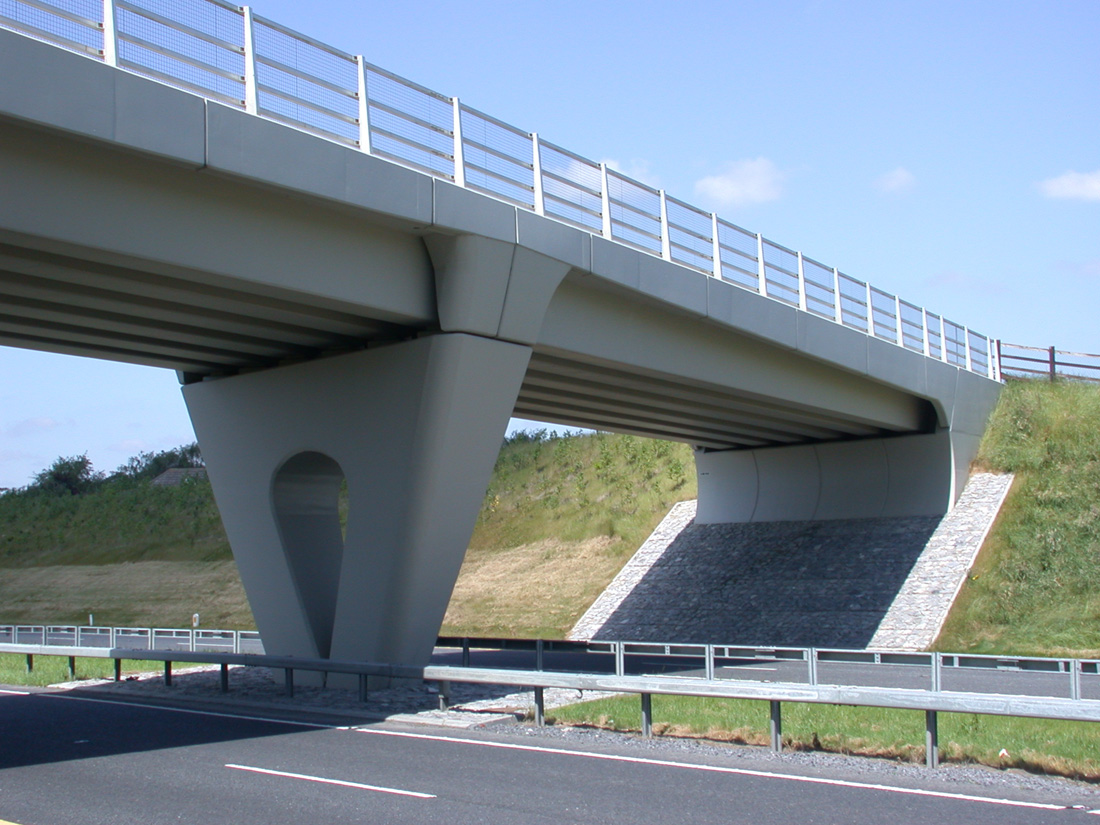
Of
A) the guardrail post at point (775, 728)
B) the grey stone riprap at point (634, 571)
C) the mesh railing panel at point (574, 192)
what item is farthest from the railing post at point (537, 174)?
the grey stone riprap at point (634, 571)

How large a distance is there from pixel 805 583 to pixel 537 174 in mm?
17404

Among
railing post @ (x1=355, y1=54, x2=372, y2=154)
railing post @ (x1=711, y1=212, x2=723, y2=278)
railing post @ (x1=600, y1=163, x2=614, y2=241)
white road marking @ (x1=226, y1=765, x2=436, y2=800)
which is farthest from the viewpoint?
railing post @ (x1=711, y1=212, x2=723, y2=278)

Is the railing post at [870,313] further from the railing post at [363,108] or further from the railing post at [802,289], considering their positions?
the railing post at [363,108]

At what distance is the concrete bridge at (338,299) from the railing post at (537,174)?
136mm

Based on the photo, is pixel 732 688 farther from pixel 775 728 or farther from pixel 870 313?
pixel 870 313

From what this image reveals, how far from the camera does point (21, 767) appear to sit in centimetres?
1094

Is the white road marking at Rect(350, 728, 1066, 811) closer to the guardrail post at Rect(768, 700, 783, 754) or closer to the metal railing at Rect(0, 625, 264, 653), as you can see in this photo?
the guardrail post at Rect(768, 700, 783, 754)

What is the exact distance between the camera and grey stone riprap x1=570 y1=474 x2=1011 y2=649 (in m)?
28.2

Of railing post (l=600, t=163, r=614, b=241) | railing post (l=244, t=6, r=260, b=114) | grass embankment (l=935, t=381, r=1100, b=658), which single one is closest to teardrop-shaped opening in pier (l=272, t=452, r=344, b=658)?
railing post (l=600, t=163, r=614, b=241)

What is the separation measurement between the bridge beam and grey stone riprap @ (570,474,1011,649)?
13980 mm

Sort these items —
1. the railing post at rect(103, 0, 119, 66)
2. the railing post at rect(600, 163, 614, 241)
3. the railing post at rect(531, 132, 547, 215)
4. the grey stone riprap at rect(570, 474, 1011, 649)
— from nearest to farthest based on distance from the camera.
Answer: the railing post at rect(103, 0, 119, 66) < the railing post at rect(531, 132, 547, 215) < the railing post at rect(600, 163, 614, 241) < the grey stone riprap at rect(570, 474, 1011, 649)

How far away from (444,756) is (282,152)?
24.5 feet

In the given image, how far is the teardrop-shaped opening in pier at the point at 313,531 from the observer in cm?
1908

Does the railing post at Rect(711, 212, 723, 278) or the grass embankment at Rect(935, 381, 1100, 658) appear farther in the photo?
the grass embankment at Rect(935, 381, 1100, 658)
